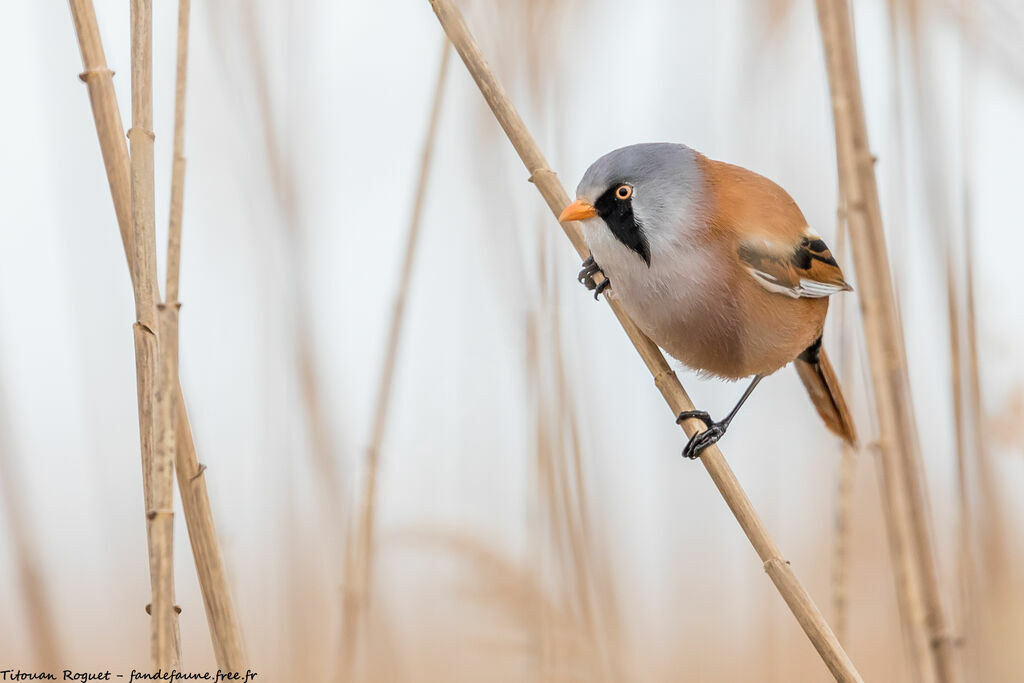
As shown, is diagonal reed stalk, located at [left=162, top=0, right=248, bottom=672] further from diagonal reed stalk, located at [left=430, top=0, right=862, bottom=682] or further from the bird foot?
the bird foot

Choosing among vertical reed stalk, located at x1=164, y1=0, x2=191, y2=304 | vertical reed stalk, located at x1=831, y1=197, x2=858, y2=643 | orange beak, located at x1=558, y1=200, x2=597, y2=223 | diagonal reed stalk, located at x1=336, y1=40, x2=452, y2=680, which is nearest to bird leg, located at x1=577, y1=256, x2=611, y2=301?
orange beak, located at x1=558, y1=200, x2=597, y2=223

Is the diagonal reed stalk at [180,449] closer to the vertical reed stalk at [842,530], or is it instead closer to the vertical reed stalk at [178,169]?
the vertical reed stalk at [178,169]

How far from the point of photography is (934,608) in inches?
69.9

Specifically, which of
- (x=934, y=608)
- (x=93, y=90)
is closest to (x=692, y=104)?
(x=934, y=608)

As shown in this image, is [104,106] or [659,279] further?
[659,279]

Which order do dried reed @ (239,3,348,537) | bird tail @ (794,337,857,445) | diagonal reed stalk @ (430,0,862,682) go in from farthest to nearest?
dried reed @ (239,3,348,537) < bird tail @ (794,337,857,445) < diagonal reed stalk @ (430,0,862,682)

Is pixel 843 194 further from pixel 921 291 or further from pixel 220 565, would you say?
pixel 220 565

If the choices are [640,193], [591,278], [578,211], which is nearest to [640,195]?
[640,193]

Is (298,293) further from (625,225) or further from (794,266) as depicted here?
(794,266)

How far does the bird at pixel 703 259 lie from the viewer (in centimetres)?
194

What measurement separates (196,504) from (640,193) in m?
1.05

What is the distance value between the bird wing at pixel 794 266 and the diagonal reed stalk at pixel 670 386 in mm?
304

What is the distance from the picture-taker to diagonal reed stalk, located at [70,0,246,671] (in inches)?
56.6

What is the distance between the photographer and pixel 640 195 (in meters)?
1.94
